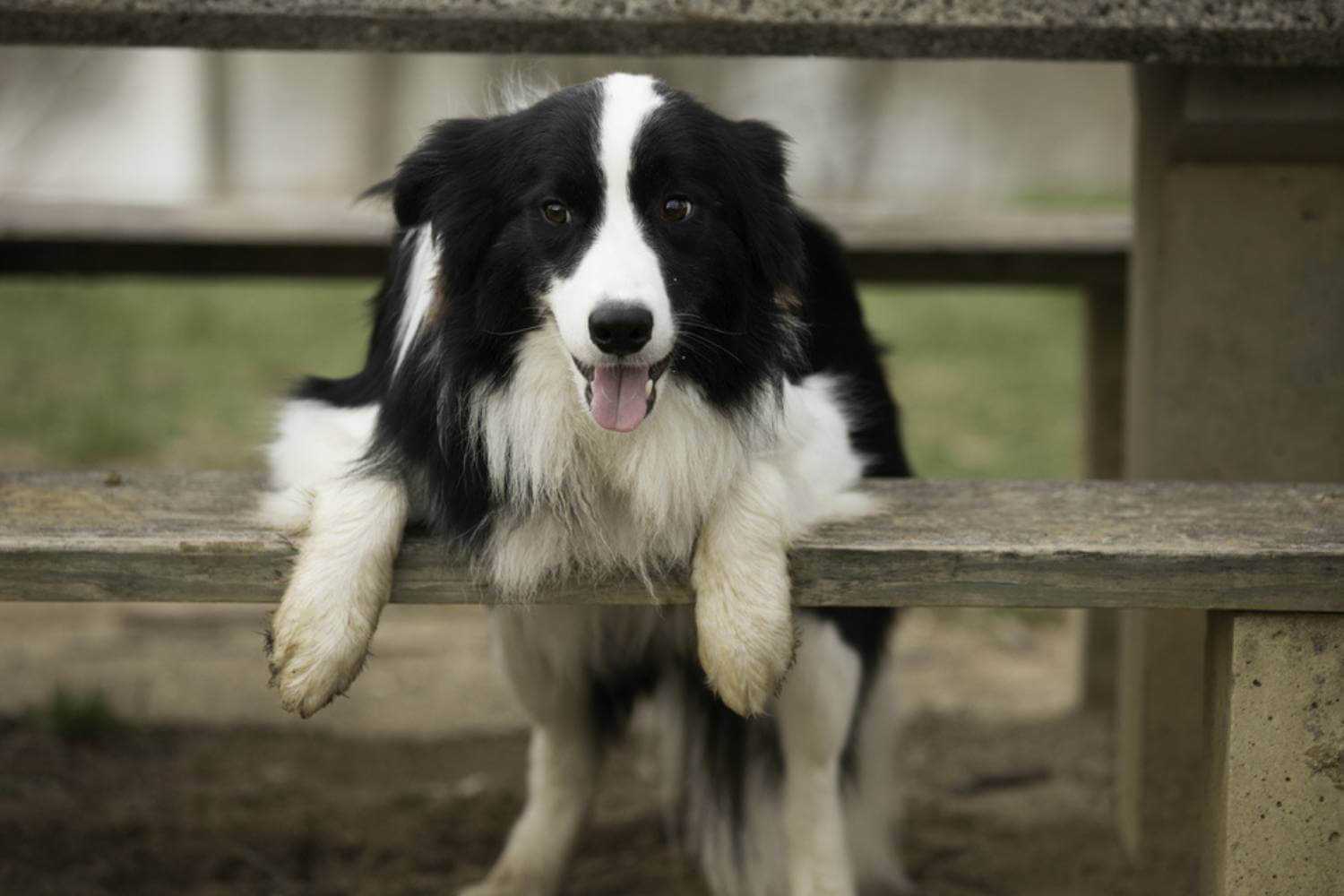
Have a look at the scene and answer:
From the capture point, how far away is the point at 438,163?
92.3 inches

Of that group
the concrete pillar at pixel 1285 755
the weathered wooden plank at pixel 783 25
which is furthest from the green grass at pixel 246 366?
the concrete pillar at pixel 1285 755

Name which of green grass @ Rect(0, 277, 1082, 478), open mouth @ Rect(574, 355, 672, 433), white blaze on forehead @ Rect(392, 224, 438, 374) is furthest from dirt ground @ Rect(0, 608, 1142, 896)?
green grass @ Rect(0, 277, 1082, 478)

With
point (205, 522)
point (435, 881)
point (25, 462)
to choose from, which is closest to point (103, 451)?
point (25, 462)

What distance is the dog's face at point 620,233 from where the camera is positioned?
2.09 m

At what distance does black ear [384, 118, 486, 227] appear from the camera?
91.7 inches

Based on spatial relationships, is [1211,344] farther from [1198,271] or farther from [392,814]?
[392,814]

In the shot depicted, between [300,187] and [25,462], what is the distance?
4.16 meters

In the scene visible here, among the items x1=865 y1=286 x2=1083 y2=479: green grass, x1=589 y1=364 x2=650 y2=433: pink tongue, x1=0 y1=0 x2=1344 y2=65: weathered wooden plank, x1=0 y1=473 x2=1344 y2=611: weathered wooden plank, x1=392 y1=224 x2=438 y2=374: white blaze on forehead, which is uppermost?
x1=0 y1=0 x2=1344 y2=65: weathered wooden plank

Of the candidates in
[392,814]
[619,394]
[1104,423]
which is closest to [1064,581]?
[619,394]

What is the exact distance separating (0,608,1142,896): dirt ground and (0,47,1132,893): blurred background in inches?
0.4

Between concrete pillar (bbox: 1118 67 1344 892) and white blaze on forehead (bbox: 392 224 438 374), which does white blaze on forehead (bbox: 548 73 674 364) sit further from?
concrete pillar (bbox: 1118 67 1344 892)

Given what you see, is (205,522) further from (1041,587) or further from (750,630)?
(1041,587)

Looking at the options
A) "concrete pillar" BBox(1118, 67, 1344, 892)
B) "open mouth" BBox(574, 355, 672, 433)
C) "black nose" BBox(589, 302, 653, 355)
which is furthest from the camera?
"concrete pillar" BBox(1118, 67, 1344, 892)

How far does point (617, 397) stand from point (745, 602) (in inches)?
13.5
